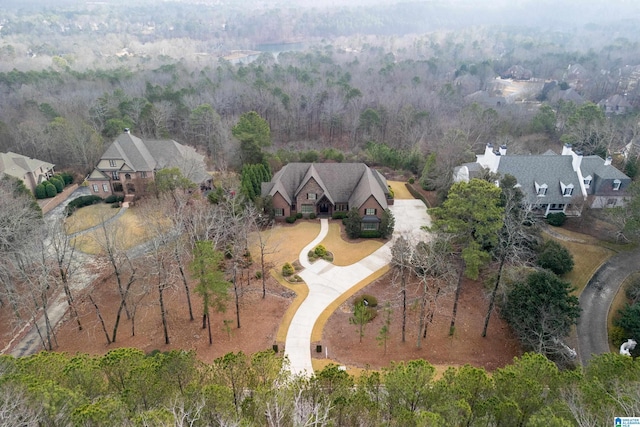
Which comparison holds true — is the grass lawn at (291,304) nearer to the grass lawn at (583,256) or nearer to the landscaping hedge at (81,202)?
the grass lawn at (583,256)

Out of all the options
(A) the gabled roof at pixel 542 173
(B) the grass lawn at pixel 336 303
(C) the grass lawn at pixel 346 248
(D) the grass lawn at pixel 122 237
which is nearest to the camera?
(B) the grass lawn at pixel 336 303

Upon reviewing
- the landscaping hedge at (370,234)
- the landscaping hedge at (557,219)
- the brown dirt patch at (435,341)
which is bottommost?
the brown dirt patch at (435,341)

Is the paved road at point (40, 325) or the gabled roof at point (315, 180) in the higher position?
the gabled roof at point (315, 180)

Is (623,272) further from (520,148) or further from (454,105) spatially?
(454,105)

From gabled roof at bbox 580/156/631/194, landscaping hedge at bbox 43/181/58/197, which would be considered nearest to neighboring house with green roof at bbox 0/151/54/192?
landscaping hedge at bbox 43/181/58/197

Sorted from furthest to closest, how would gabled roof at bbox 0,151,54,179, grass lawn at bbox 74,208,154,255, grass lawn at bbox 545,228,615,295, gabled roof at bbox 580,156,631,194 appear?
gabled roof at bbox 0,151,54,179 → gabled roof at bbox 580,156,631,194 → grass lawn at bbox 74,208,154,255 → grass lawn at bbox 545,228,615,295

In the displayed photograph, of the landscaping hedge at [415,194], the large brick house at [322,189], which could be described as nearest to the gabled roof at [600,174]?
the landscaping hedge at [415,194]

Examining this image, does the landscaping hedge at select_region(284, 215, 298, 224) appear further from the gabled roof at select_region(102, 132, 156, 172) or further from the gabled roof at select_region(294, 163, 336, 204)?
the gabled roof at select_region(102, 132, 156, 172)

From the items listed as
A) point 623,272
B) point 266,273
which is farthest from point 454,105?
point 266,273
